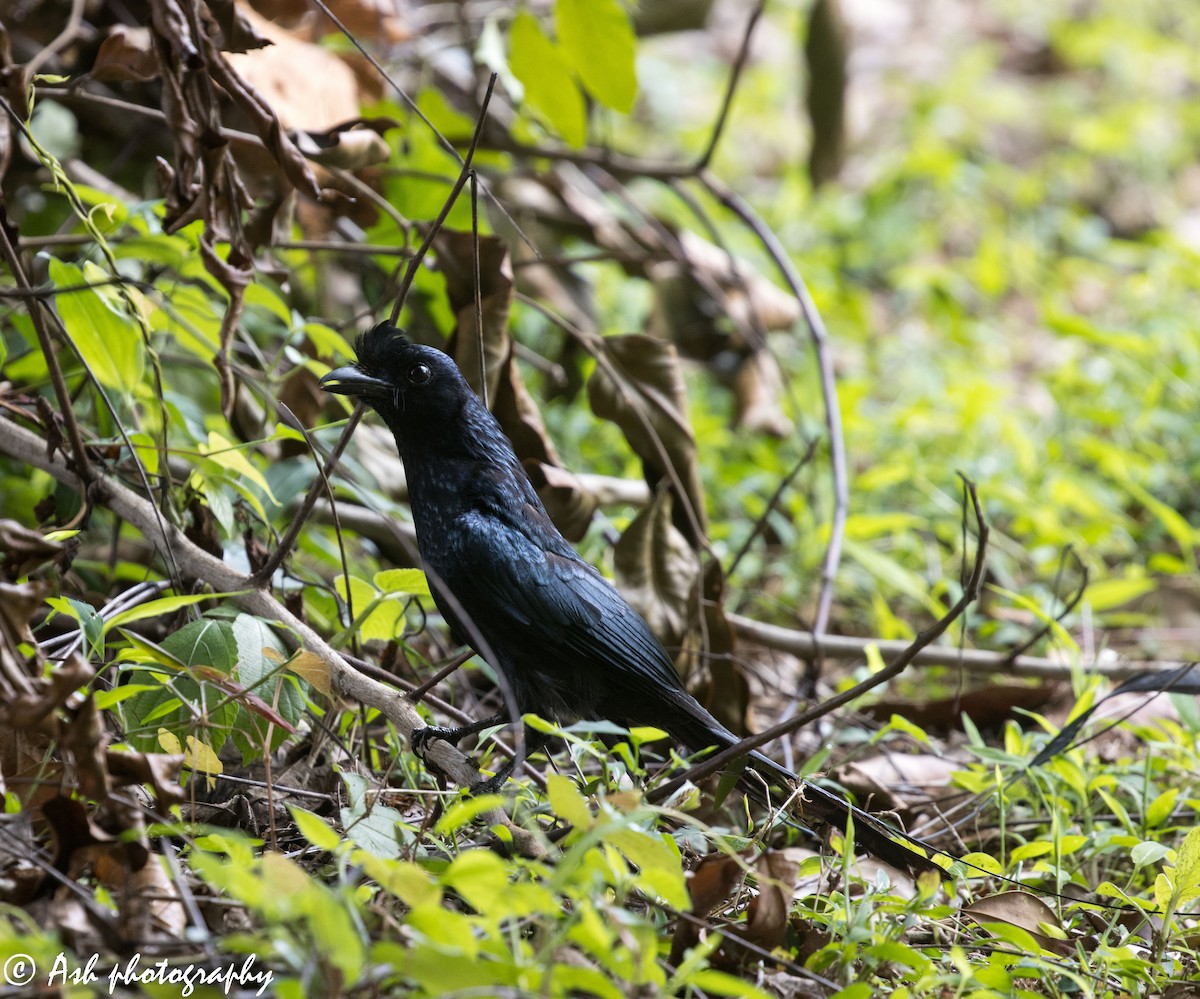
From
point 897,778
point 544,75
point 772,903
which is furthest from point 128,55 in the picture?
point 897,778

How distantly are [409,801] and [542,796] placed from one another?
31 cm

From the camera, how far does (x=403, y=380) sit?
3041 mm

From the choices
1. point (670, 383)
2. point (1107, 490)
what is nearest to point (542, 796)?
point (670, 383)

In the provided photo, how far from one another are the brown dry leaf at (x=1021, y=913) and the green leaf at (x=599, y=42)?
2.41m

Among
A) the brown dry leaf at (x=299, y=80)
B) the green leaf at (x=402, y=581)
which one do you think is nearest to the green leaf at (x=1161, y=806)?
the green leaf at (x=402, y=581)

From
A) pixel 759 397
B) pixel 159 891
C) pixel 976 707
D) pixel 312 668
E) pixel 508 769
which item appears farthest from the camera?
pixel 759 397

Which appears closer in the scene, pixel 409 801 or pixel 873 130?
pixel 409 801

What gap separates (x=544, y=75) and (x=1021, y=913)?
2.68 m

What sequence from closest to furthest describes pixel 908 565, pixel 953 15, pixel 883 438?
pixel 908 565, pixel 883 438, pixel 953 15

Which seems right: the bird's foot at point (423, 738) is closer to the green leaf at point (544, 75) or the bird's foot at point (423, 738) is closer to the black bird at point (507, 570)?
the black bird at point (507, 570)

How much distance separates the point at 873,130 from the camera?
32.2 ft

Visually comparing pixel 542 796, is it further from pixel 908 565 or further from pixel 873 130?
pixel 873 130

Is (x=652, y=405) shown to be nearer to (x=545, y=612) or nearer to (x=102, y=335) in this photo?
(x=545, y=612)

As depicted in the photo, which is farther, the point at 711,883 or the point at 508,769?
the point at 508,769
